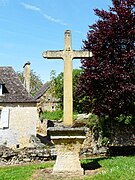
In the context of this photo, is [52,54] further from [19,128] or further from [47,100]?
[47,100]

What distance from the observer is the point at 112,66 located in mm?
14117

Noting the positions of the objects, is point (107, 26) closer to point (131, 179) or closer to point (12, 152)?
point (12, 152)

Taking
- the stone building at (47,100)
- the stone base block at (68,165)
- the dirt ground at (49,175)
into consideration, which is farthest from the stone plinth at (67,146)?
the stone building at (47,100)

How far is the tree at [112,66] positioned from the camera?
1395cm

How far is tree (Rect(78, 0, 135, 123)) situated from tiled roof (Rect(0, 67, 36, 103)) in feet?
23.8

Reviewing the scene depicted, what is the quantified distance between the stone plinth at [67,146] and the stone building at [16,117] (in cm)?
1358

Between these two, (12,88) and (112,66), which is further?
(12,88)

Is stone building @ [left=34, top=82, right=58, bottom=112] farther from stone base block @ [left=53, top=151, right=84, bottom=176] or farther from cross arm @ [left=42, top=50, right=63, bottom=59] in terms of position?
stone base block @ [left=53, top=151, right=84, bottom=176]

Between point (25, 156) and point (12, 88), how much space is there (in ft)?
32.6

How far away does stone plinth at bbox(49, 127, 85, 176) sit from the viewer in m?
7.84

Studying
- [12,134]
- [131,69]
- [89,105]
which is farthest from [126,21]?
[12,134]

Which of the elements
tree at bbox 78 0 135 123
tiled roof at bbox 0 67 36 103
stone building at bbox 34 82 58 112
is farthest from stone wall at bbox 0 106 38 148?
stone building at bbox 34 82 58 112

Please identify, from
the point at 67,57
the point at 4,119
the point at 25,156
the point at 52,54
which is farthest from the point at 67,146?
the point at 4,119

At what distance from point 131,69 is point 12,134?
36.0ft
